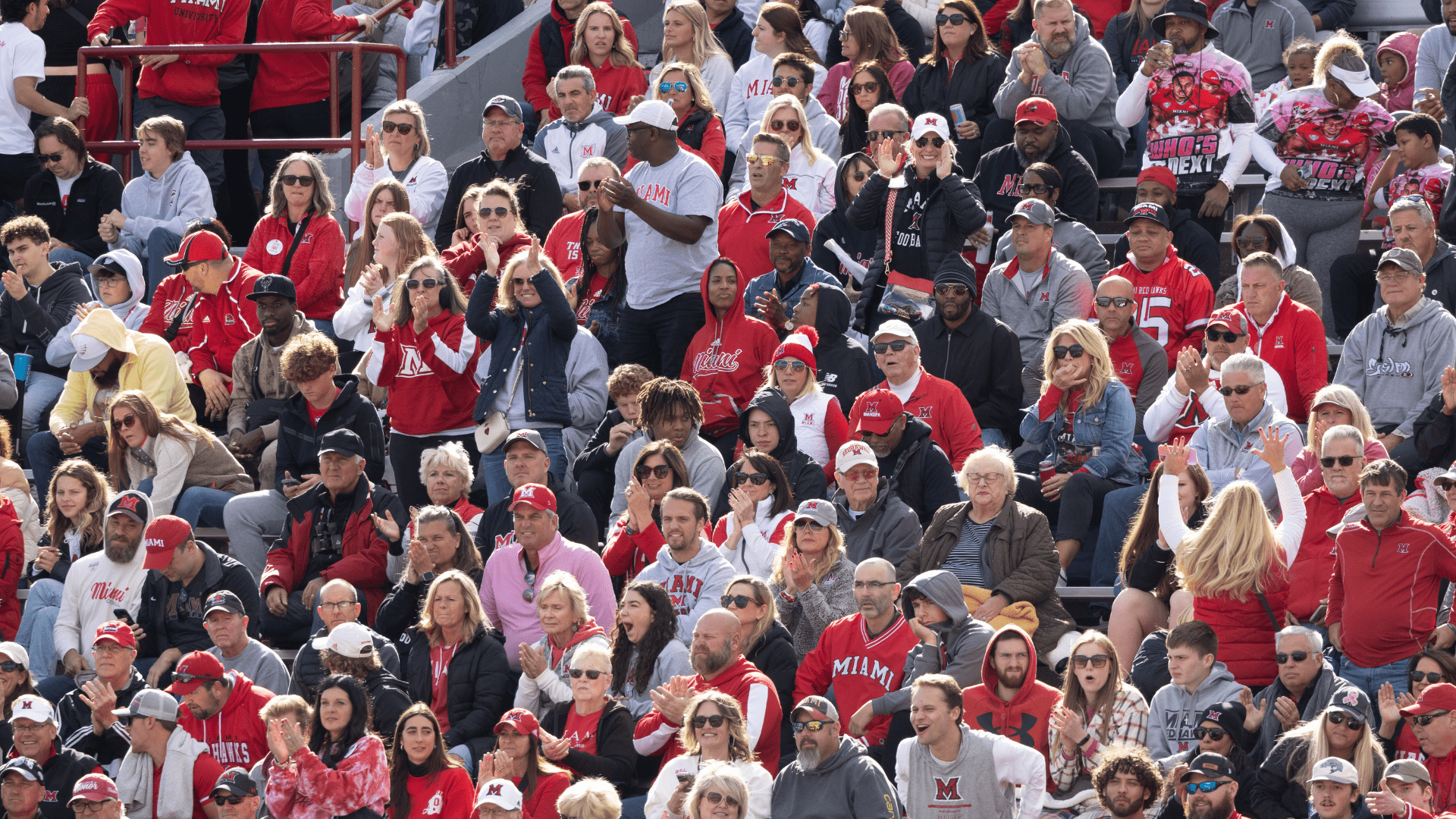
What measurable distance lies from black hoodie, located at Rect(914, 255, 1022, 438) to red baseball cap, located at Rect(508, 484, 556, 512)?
7.86 feet

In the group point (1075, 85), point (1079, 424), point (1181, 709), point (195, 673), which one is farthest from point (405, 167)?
point (1181, 709)

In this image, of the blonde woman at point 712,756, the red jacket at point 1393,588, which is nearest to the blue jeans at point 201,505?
the blonde woman at point 712,756

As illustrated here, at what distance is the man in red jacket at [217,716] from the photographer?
32.3ft

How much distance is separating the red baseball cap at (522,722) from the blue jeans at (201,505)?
3.22 m

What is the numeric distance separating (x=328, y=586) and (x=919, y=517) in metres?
2.92

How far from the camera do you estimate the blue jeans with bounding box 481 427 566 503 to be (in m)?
11.3

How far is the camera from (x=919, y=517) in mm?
10508

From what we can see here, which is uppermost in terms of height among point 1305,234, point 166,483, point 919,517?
point 1305,234

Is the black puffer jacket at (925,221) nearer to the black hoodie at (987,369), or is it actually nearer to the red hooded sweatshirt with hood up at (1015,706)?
the black hoodie at (987,369)

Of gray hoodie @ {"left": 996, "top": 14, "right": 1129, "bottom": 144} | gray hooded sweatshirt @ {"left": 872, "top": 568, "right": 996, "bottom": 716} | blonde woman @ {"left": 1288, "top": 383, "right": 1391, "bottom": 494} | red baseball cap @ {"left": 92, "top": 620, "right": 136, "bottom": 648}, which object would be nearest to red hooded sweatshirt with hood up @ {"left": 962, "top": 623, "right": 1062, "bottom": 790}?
gray hooded sweatshirt @ {"left": 872, "top": 568, "right": 996, "bottom": 716}

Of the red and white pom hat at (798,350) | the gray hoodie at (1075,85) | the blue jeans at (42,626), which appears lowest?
the blue jeans at (42,626)

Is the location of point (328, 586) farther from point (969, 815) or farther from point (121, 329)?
point (969, 815)

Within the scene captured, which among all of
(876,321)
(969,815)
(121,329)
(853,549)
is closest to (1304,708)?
(969,815)

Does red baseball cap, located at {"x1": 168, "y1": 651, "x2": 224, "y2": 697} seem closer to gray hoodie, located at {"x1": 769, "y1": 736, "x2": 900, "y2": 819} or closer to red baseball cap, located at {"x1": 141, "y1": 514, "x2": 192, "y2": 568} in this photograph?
red baseball cap, located at {"x1": 141, "y1": 514, "x2": 192, "y2": 568}
